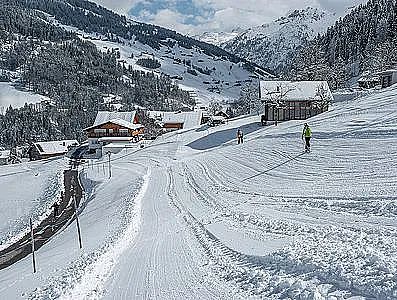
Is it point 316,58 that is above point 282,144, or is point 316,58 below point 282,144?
above

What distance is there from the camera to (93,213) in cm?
3038

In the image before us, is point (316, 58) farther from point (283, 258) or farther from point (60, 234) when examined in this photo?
point (283, 258)

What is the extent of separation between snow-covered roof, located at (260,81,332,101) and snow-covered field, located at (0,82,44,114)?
145 metres

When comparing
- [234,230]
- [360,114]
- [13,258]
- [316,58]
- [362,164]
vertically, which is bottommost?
[13,258]

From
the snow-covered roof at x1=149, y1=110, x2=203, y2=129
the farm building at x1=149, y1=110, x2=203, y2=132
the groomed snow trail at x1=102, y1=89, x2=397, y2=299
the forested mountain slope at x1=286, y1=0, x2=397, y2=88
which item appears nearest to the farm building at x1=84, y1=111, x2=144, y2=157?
the farm building at x1=149, y1=110, x2=203, y2=132

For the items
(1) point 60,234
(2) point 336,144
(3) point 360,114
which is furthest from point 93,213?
(3) point 360,114

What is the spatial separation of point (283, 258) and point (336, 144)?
55.8 ft

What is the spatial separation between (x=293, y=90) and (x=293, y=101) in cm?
173

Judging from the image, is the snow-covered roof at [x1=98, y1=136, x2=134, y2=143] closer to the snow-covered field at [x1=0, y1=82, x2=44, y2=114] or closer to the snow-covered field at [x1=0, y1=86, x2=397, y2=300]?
the snow-covered field at [x1=0, y1=86, x2=397, y2=300]

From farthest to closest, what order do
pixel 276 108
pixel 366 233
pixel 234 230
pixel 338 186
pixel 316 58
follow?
pixel 316 58, pixel 276 108, pixel 338 186, pixel 234 230, pixel 366 233

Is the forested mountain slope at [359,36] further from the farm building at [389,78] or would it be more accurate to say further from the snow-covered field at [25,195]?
the snow-covered field at [25,195]

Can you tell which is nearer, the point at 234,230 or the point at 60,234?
the point at 234,230

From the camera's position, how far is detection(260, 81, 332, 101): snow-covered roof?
54688 millimetres

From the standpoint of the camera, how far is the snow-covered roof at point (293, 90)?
179ft
